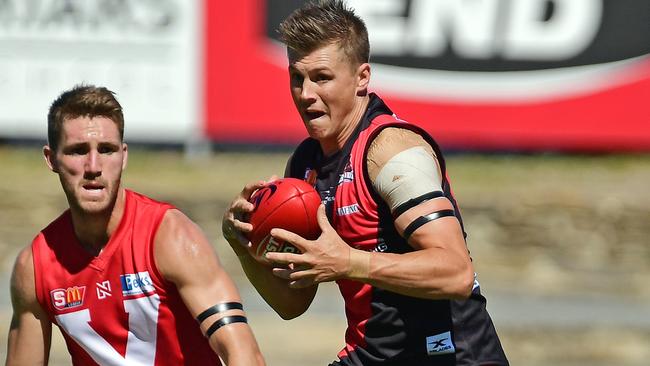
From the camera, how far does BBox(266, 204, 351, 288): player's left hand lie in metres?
4.85

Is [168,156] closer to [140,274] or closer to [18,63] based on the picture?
[18,63]

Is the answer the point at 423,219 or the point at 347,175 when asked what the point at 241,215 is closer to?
the point at 347,175

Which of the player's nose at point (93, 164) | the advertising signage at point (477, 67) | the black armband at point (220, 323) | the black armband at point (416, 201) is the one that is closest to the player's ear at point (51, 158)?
the player's nose at point (93, 164)

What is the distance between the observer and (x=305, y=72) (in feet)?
17.6

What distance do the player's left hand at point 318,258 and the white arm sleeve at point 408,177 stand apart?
29 centimetres

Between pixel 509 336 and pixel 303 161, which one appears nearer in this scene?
pixel 303 161

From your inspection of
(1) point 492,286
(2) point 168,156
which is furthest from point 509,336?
(2) point 168,156

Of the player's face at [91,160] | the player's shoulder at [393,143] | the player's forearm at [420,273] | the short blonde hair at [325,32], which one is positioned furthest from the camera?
the player's face at [91,160]

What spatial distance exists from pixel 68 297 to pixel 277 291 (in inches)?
37.7

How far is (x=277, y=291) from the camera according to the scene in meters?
5.84

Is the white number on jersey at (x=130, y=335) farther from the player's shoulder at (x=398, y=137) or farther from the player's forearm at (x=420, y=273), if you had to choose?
the player's shoulder at (x=398, y=137)

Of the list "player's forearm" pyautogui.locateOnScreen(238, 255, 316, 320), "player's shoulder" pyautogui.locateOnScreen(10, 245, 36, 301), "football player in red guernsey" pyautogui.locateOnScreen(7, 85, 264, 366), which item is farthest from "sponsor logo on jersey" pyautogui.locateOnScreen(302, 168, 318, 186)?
"player's shoulder" pyautogui.locateOnScreen(10, 245, 36, 301)

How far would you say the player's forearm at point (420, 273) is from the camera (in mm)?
4840

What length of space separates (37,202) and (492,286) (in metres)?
5.38
